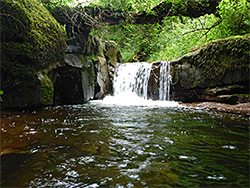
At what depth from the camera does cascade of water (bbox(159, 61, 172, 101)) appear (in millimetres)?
8305

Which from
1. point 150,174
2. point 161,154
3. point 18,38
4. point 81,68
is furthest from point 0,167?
point 81,68

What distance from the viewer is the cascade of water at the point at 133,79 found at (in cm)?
899

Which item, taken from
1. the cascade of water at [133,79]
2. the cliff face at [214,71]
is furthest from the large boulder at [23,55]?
the cliff face at [214,71]

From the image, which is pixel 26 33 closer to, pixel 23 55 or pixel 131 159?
pixel 23 55

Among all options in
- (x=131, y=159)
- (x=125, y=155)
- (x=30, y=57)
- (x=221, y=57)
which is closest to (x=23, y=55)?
(x=30, y=57)

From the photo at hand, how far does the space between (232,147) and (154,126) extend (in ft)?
4.63

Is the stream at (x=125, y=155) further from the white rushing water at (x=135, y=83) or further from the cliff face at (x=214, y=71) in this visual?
the white rushing water at (x=135, y=83)

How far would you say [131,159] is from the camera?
1.87 metres

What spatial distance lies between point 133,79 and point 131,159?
7791 mm

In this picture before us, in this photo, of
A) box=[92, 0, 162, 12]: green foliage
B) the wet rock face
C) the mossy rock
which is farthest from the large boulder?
the mossy rock

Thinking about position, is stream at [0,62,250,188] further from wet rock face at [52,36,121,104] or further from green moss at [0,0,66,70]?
wet rock face at [52,36,121,104]

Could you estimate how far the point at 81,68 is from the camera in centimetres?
692

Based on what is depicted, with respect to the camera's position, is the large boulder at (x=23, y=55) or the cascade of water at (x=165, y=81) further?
the cascade of water at (x=165, y=81)

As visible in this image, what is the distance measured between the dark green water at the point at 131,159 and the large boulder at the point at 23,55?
2099mm
